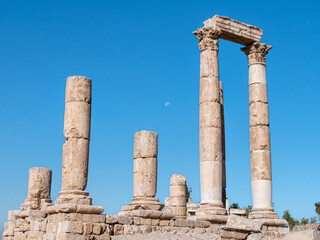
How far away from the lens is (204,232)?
778 inches

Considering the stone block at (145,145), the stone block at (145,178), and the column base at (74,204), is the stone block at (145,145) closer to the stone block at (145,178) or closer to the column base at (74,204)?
the stone block at (145,178)

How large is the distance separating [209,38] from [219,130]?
418 centimetres

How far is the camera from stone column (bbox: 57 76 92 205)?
55.3 ft

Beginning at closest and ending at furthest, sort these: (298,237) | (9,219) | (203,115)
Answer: (298,237)
(9,219)
(203,115)

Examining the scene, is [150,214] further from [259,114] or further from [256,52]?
[256,52]

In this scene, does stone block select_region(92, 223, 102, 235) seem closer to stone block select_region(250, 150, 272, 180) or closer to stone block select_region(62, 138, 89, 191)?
stone block select_region(62, 138, 89, 191)

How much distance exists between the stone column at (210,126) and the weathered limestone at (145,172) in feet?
10.6

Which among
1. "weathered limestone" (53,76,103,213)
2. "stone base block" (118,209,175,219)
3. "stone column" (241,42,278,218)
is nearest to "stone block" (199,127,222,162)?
"stone column" (241,42,278,218)

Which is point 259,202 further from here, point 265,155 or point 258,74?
point 258,74

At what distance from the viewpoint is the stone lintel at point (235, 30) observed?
24.1 meters

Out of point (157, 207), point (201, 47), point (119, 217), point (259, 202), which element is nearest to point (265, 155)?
point (259, 202)

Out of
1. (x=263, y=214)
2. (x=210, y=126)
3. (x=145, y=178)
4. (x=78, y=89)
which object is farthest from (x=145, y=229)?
(x=263, y=214)

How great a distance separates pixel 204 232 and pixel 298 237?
6.87 metres

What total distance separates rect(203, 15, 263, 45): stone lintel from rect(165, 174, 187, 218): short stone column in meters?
7.95
